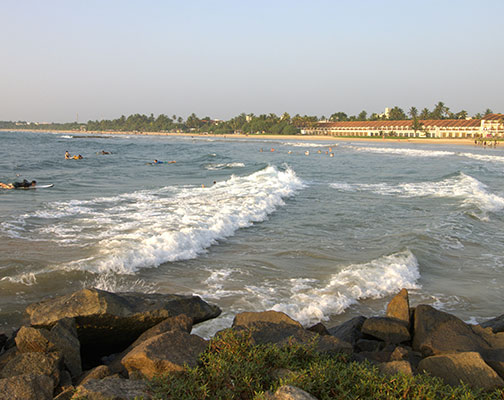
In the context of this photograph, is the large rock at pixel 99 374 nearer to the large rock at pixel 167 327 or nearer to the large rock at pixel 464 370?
the large rock at pixel 167 327

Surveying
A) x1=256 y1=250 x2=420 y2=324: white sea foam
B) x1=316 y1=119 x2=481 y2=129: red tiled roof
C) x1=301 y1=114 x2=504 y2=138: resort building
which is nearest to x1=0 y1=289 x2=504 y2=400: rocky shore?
x1=256 y1=250 x2=420 y2=324: white sea foam

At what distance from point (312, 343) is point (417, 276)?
618 cm

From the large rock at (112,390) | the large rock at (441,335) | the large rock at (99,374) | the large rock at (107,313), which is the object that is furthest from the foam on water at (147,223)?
the large rock at (441,335)

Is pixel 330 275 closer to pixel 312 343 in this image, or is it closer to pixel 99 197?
pixel 312 343

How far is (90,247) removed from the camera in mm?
10867

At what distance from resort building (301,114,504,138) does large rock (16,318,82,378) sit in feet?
402

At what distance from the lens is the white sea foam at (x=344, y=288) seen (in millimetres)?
7664

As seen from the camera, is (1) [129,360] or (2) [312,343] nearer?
(1) [129,360]

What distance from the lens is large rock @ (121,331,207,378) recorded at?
408 centimetres

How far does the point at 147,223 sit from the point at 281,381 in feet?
35.7

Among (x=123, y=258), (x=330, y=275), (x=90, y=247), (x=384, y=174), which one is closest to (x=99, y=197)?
(x=90, y=247)

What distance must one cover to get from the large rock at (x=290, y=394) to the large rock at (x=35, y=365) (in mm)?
2003

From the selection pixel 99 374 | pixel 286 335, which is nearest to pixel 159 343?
pixel 99 374

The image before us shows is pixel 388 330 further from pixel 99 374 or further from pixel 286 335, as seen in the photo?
pixel 99 374
